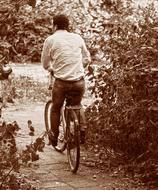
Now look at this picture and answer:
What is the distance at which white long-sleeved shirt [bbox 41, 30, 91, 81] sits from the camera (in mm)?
7719

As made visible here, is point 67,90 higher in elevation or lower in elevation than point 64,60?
lower

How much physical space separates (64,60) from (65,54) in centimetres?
7

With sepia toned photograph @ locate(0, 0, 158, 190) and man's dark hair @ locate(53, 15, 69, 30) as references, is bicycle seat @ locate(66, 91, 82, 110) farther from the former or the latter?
man's dark hair @ locate(53, 15, 69, 30)

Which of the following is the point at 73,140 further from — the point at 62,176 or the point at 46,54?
the point at 46,54

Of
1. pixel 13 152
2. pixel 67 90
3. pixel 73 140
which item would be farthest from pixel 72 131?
pixel 13 152

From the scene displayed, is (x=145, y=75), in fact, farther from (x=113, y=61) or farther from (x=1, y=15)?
(x=1, y=15)

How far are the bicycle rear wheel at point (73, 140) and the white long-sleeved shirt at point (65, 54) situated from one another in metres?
0.47

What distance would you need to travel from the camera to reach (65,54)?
7734mm

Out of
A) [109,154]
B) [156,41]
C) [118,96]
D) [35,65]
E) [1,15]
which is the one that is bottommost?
[35,65]

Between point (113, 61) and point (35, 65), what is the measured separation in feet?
37.7

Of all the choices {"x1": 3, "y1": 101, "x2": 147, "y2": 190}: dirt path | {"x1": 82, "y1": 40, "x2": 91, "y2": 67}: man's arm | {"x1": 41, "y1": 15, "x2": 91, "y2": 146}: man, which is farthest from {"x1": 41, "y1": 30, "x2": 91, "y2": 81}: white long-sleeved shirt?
{"x1": 3, "y1": 101, "x2": 147, "y2": 190}: dirt path

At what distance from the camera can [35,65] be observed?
19719 mm

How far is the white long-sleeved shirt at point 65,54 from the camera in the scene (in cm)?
772

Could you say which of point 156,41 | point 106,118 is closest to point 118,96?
point 106,118
